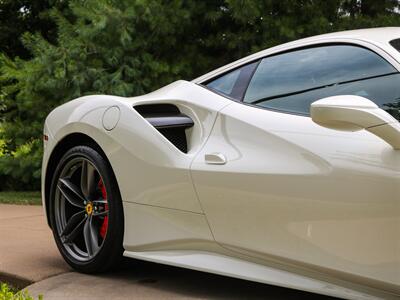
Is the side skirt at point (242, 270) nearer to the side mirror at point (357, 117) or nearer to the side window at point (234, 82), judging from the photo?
the side mirror at point (357, 117)

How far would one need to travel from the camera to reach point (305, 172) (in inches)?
107

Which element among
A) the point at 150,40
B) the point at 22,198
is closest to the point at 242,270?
the point at 150,40

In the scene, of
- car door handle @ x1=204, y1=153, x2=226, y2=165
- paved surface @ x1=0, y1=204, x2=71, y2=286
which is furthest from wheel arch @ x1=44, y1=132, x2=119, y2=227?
car door handle @ x1=204, y1=153, x2=226, y2=165

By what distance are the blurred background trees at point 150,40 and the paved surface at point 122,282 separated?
3.33m

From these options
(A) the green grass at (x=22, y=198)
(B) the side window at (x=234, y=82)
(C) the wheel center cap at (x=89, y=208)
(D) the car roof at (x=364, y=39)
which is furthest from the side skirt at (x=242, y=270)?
(A) the green grass at (x=22, y=198)

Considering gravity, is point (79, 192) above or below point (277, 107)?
below

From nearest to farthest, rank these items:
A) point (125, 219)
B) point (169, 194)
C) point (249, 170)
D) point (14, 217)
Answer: point (249, 170) < point (169, 194) < point (125, 219) < point (14, 217)

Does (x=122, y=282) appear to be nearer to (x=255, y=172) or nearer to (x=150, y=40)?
(x=255, y=172)

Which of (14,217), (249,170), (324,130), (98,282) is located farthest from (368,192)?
(14,217)

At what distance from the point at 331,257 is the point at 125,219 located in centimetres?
135

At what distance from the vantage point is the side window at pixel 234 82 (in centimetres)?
332

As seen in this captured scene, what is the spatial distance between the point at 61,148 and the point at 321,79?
1850 millimetres

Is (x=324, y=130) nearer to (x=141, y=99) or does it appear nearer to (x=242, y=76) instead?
(x=242, y=76)

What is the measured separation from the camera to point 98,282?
360 centimetres
